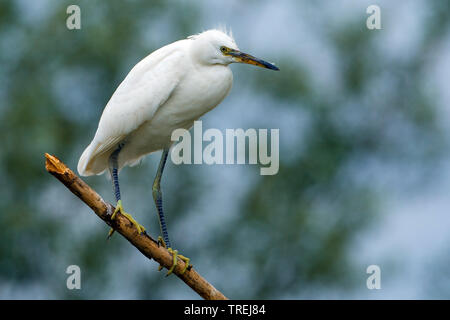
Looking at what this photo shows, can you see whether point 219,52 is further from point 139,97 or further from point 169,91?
point 139,97

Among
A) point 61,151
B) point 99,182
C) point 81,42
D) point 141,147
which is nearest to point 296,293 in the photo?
point 99,182

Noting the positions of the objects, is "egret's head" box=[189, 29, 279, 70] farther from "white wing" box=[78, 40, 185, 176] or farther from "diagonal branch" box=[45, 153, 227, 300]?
"diagonal branch" box=[45, 153, 227, 300]

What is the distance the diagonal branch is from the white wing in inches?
18.6

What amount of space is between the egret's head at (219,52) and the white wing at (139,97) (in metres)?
A: 0.10

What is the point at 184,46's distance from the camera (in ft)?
10.2

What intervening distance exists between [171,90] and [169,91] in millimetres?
11

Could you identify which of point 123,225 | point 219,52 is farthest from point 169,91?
point 123,225

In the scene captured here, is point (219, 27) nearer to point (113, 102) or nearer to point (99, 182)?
point (113, 102)

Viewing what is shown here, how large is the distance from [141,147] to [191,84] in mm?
436

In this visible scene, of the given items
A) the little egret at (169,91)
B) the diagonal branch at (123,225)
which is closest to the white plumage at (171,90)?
the little egret at (169,91)

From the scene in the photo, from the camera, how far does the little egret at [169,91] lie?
2.99 meters

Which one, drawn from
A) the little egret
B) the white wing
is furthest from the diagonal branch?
the white wing

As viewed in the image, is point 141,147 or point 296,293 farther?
point 296,293
